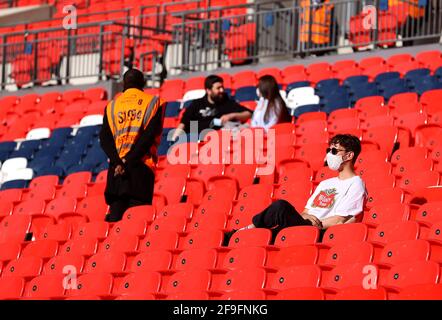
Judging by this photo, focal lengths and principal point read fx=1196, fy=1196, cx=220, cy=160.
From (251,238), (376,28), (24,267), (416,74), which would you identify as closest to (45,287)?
(24,267)

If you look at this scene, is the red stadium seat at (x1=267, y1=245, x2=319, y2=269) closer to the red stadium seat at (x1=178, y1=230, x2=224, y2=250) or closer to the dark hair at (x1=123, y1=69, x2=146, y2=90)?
the red stadium seat at (x1=178, y1=230, x2=224, y2=250)

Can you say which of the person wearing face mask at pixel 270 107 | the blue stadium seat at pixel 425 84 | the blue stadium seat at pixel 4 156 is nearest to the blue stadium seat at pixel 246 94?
the person wearing face mask at pixel 270 107

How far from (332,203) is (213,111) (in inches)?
160

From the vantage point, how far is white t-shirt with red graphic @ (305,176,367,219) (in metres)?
9.27

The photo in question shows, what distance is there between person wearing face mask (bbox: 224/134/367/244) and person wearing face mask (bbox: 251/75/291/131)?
3338 millimetres

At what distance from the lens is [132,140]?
1049 cm

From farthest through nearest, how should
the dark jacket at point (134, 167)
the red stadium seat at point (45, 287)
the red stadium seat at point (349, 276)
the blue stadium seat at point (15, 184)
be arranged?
the blue stadium seat at point (15, 184), the dark jacket at point (134, 167), the red stadium seat at point (45, 287), the red stadium seat at point (349, 276)

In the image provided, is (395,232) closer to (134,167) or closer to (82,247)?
(134,167)

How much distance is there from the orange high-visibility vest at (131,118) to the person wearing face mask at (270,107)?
252 cm

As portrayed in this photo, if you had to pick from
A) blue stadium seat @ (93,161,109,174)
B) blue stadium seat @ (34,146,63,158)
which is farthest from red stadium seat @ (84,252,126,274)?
blue stadium seat @ (34,146,63,158)

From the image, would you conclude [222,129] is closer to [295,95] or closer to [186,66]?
[295,95]

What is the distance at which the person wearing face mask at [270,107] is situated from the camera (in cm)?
1290

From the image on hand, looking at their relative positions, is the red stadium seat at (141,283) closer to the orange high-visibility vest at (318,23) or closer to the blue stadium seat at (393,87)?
the blue stadium seat at (393,87)

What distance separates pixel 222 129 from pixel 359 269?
5.53 meters
